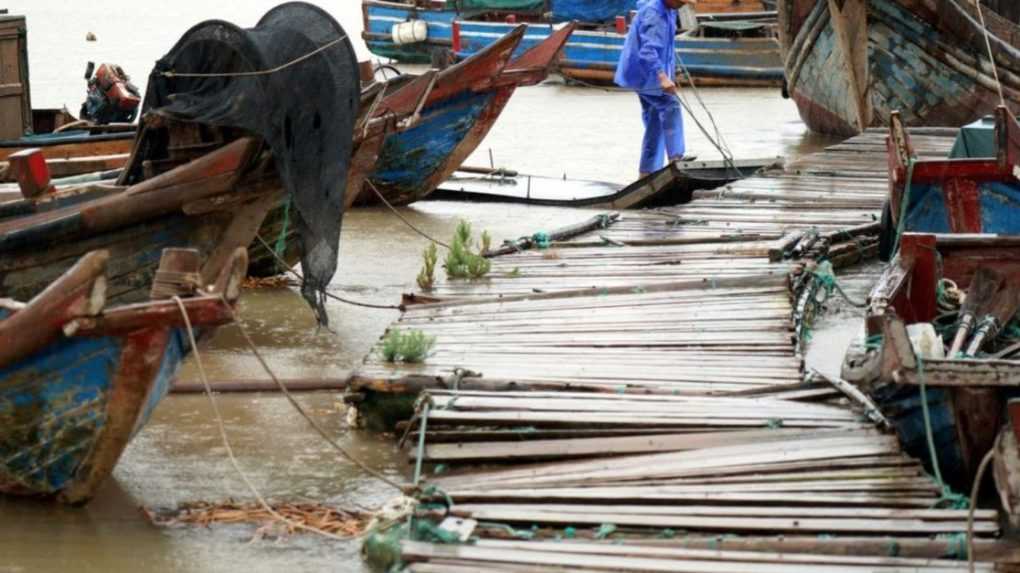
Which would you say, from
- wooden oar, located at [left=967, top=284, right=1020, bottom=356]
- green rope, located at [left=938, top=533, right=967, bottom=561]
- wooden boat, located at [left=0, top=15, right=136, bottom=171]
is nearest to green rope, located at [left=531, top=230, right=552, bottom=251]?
wooden boat, located at [left=0, top=15, right=136, bottom=171]

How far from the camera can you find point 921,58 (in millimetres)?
16172

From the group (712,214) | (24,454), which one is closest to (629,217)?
(712,214)

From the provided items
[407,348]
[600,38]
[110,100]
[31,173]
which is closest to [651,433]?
[407,348]

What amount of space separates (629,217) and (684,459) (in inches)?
190

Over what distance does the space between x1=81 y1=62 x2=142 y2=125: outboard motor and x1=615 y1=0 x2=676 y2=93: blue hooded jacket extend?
3.79 meters

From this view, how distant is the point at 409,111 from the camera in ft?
38.5

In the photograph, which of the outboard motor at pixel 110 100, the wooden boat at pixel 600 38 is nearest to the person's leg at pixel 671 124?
the outboard motor at pixel 110 100

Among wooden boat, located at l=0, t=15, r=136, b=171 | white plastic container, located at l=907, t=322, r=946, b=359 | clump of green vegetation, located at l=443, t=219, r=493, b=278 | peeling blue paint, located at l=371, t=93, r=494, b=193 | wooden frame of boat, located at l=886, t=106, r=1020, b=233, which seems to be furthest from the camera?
peeling blue paint, located at l=371, t=93, r=494, b=193

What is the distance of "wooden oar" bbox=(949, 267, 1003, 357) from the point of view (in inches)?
257

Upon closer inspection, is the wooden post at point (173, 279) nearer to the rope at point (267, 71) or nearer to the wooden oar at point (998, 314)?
the rope at point (267, 71)

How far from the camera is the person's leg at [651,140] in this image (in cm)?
1288

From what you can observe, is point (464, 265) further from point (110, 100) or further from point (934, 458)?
point (110, 100)

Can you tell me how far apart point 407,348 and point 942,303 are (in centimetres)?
215

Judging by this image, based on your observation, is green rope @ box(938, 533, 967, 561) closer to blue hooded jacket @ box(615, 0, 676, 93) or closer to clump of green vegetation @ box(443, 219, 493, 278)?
clump of green vegetation @ box(443, 219, 493, 278)
